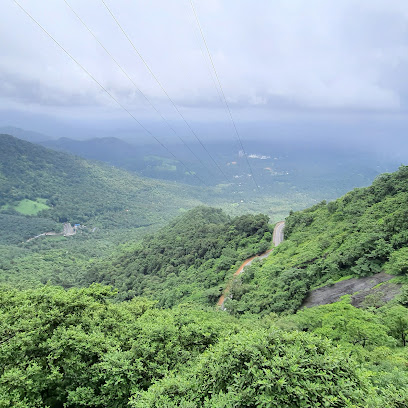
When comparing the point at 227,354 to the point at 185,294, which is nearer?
the point at 227,354

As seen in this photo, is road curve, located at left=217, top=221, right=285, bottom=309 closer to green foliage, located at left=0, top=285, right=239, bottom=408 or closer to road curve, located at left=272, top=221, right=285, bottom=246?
road curve, located at left=272, top=221, right=285, bottom=246

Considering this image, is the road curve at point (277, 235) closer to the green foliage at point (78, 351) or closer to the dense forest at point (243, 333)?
the dense forest at point (243, 333)

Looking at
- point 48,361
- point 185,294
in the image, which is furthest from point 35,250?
point 48,361

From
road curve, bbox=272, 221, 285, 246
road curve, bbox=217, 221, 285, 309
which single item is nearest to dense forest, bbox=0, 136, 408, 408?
road curve, bbox=217, 221, 285, 309

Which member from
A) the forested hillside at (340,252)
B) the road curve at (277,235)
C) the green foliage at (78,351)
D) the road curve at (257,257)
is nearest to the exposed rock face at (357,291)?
the forested hillside at (340,252)

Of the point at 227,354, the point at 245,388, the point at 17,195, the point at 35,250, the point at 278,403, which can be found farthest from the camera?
the point at 17,195

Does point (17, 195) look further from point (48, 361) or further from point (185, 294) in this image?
point (48, 361)
